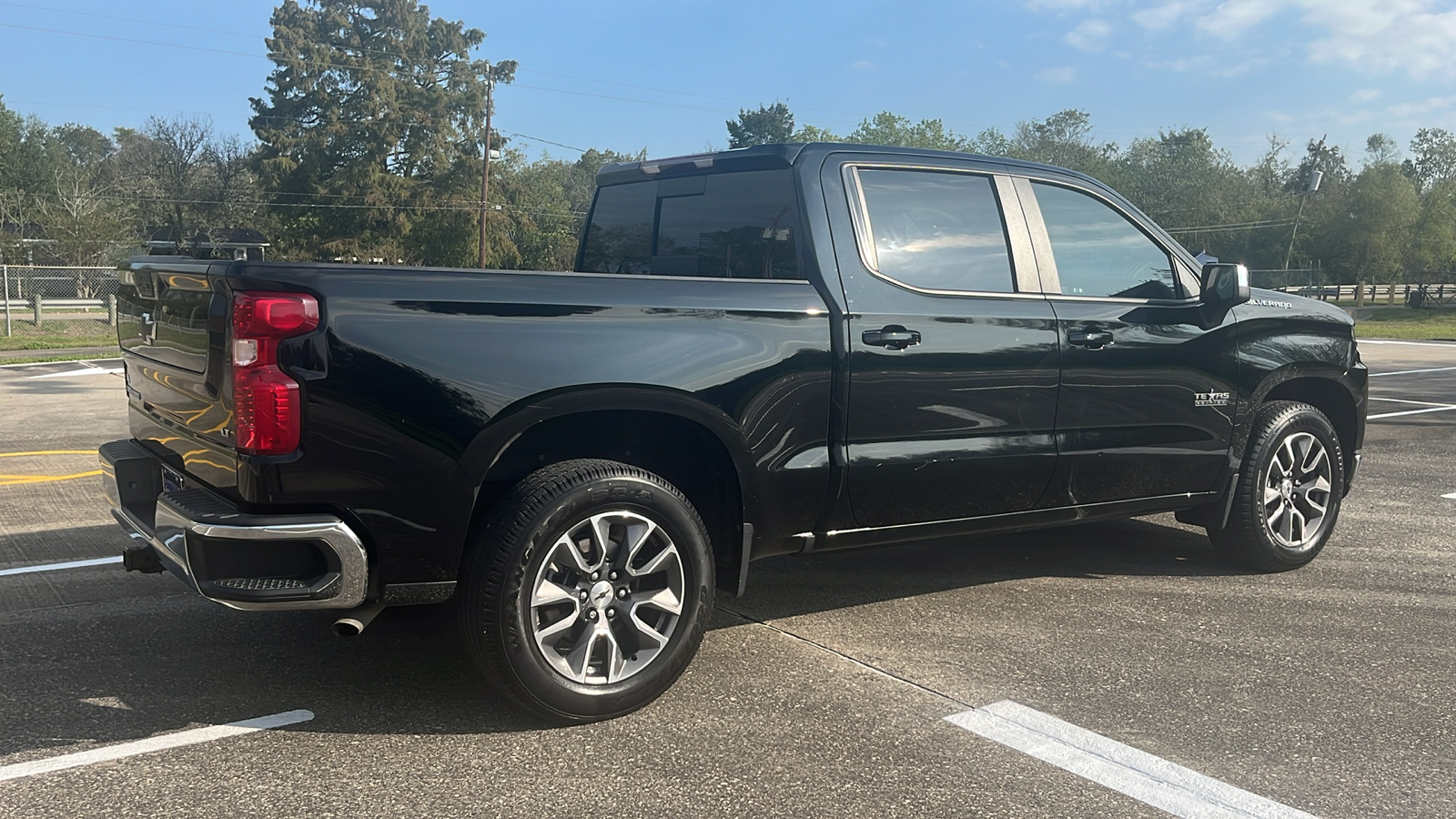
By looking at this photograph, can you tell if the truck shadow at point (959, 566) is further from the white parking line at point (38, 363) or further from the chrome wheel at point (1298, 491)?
the white parking line at point (38, 363)

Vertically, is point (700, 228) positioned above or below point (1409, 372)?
above

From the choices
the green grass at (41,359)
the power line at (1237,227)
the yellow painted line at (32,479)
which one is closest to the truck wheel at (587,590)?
the yellow painted line at (32,479)

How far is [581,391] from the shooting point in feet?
12.0

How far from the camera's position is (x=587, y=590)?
370 cm

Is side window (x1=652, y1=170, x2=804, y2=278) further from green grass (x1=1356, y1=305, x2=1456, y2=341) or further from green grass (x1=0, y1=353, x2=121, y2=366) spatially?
green grass (x1=1356, y1=305, x2=1456, y2=341)

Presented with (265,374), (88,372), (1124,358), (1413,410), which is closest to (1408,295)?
(1413,410)

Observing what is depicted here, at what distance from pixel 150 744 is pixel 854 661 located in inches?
91.8

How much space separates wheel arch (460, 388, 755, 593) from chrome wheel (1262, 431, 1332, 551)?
115 inches

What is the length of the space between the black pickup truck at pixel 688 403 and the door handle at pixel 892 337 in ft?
0.04

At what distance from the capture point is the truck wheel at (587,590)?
3537 mm

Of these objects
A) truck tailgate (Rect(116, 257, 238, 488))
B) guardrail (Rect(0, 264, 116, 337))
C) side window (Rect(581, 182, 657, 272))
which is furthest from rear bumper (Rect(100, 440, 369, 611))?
guardrail (Rect(0, 264, 116, 337))

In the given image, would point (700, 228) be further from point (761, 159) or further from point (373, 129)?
point (373, 129)

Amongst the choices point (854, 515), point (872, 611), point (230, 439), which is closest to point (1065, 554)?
point (872, 611)

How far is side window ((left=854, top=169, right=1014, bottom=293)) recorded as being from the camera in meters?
4.45
